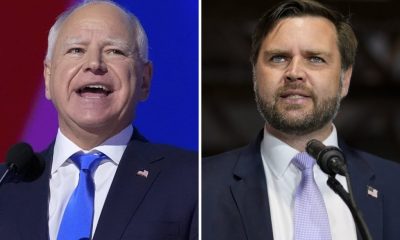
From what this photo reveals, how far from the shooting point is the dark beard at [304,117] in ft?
7.99

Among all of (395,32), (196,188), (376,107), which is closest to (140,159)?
(196,188)

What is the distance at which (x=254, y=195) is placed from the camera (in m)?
2.43

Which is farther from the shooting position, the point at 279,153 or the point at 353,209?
the point at 279,153

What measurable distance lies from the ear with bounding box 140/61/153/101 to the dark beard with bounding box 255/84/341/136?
1.49ft

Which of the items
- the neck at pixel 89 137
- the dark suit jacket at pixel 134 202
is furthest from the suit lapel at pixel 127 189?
the neck at pixel 89 137

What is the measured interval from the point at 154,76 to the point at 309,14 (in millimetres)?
647

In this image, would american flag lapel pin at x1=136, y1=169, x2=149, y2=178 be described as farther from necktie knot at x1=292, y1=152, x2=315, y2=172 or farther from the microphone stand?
the microphone stand

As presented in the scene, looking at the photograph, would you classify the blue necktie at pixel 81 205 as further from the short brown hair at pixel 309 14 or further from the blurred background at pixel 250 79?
the short brown hair at pixel 309 14

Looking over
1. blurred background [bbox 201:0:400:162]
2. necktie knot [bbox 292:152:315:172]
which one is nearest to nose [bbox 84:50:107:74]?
blurred background [bbox 201:0:400:162]

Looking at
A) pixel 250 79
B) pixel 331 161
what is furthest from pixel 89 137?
pixel 331 161

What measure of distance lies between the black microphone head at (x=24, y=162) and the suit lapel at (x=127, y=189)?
290 millimetres

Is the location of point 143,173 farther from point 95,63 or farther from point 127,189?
point 95,63

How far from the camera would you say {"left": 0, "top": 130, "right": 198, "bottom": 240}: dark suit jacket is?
2.43 meters

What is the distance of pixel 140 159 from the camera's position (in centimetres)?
253
